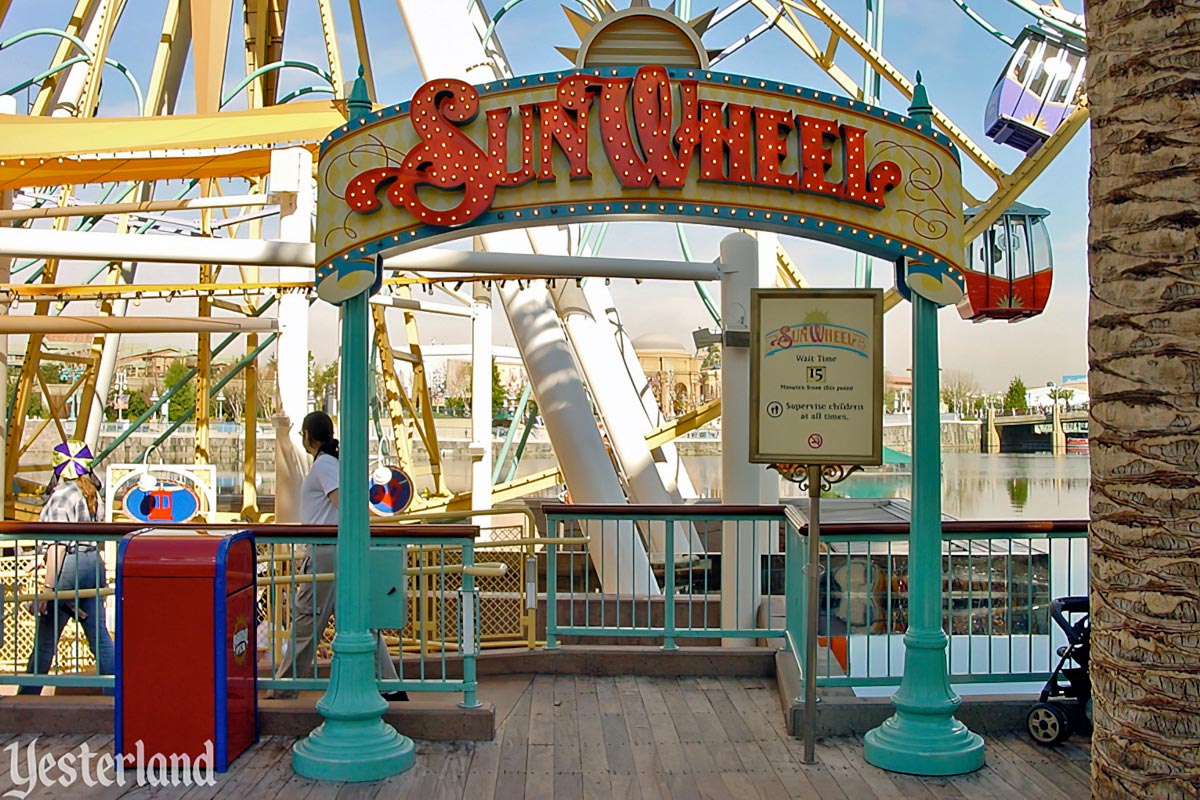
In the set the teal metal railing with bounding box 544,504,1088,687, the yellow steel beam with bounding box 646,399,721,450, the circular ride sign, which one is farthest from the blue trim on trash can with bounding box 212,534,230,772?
the yellow steel beam with bounding box 646,399,721,450

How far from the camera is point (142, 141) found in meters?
10.8

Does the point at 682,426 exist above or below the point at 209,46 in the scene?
below

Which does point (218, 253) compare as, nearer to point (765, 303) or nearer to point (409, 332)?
point (765, 303)

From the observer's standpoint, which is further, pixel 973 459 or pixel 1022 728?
pixel 973 459

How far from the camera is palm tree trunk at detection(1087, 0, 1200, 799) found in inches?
135

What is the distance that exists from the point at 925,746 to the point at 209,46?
13106mm

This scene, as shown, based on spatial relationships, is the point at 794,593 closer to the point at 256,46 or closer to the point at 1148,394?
the point at 1148,394

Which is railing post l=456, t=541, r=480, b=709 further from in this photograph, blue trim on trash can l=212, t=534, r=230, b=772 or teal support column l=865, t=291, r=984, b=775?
teal support column l=865, t=291, r=984, b=775

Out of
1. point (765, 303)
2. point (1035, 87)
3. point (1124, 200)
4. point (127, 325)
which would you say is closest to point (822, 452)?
point (765, 303)

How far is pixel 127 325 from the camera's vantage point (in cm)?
1271

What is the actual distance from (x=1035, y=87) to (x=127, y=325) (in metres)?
14.1

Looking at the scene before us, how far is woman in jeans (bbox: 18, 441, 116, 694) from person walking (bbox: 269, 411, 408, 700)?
4.25 ft

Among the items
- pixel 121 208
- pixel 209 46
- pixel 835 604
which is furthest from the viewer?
pixel 209 46

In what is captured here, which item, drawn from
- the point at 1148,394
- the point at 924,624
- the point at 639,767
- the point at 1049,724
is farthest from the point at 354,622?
the point at 1148,394
